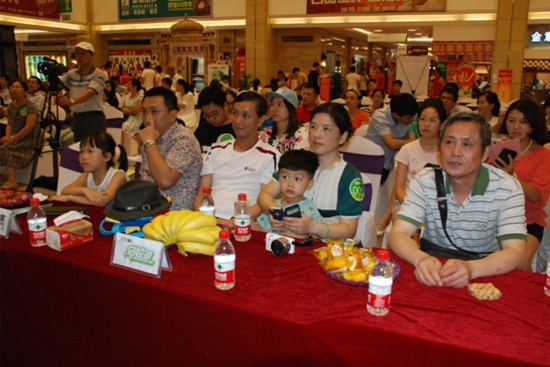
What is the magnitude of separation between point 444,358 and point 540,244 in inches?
79.3

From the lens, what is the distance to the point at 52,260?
172 centimetres

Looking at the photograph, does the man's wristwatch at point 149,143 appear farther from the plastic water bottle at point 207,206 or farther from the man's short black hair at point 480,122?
the man's short black hair at point 480,122

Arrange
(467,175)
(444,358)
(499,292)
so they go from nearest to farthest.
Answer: (444,358) < (499,292) < (467,175)

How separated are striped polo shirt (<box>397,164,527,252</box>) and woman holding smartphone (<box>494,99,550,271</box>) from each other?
2.59 ft

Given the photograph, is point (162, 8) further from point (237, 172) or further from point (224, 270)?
point (224, 270)

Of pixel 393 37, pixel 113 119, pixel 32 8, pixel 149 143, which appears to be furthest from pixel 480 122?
pixel 32 8

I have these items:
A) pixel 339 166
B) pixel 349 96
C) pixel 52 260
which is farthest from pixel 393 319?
pixel 349 96

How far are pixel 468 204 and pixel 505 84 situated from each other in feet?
31.2

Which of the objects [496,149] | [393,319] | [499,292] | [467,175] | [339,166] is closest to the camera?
[393,319]

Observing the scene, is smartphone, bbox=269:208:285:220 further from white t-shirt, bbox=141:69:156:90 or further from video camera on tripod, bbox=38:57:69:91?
white t-shirt, bbox=141:69:156:90

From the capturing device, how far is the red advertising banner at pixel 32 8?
1130 centimetres

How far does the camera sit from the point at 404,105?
420 cm

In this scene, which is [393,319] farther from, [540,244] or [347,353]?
[540,244]

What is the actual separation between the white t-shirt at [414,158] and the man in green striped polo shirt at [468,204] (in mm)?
1301
